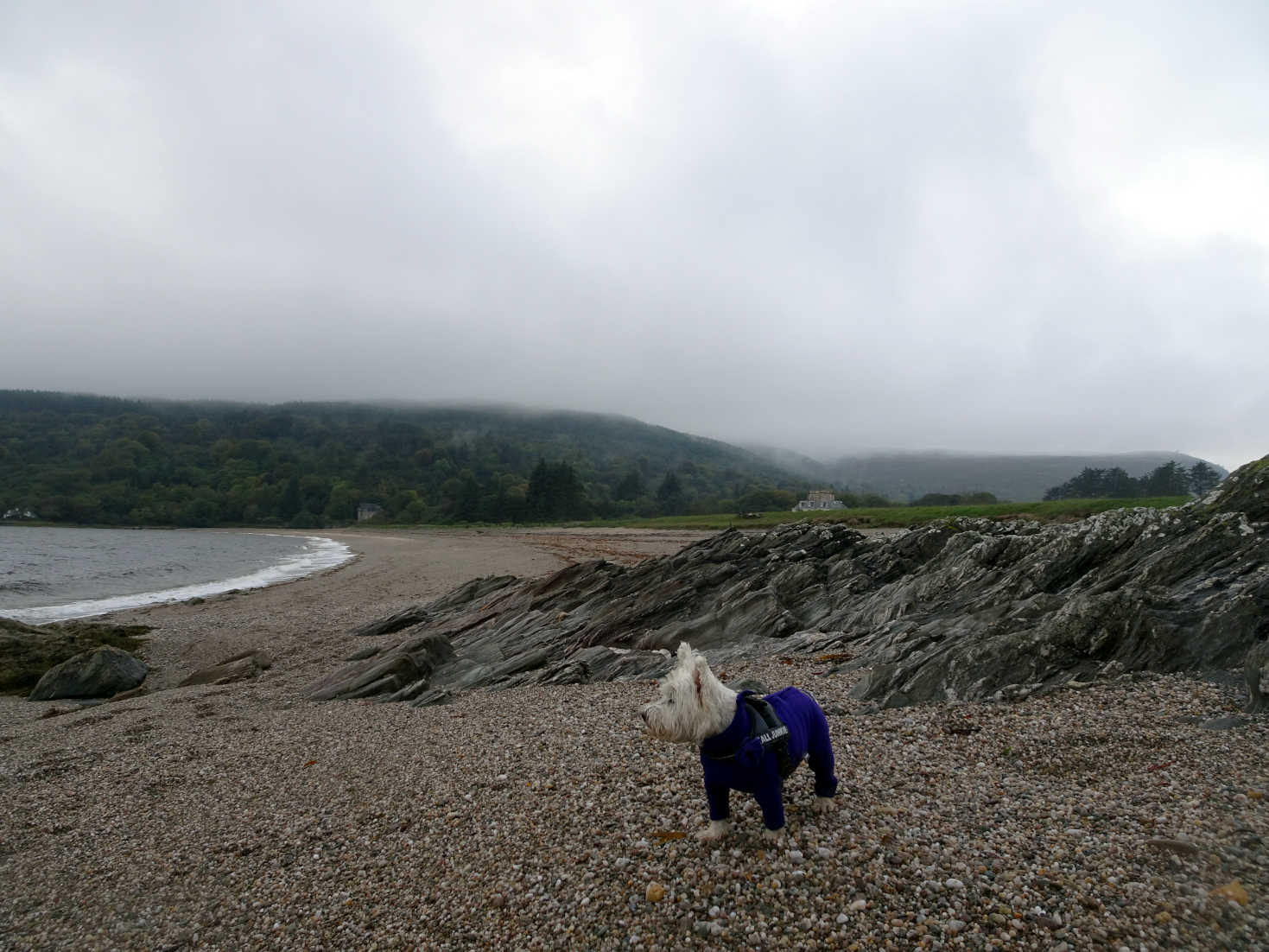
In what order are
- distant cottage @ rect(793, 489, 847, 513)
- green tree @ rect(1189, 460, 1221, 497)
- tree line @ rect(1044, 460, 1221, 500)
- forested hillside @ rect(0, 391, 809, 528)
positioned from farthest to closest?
1. forested hillside @ rect(0, 391, 809, 528)
2. distant cottage @ rect(793, 489, 847, 513)
3. tree line @ rect(1044, 460, 1221, 500)
4. green tree @ rect(1189, 460, 1221, 497)

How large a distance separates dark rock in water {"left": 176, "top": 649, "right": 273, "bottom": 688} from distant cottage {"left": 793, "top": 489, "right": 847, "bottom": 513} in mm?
113983

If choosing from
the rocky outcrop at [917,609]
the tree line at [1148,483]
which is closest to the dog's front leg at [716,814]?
the rocky outcrop at [917,609]

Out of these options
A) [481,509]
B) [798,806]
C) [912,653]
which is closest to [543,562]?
[912,653]

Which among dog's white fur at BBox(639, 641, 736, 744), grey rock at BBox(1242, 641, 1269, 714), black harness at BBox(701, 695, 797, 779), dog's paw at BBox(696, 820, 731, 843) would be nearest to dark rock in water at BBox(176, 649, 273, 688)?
dog's paw at BBox(696, 820, 731, 843)

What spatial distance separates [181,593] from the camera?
122 ft

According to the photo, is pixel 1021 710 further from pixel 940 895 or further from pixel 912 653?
pixel 940 895

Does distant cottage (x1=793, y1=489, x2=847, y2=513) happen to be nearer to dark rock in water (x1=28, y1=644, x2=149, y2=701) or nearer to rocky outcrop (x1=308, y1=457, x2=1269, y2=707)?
rocky outcrop (x1=308, y1=457, x2=1269, y2=707)

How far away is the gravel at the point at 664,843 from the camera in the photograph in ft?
13.4

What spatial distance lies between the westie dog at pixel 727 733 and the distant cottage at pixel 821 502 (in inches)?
4807

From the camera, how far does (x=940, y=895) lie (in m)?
4.18

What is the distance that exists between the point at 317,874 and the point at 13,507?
19566 cm

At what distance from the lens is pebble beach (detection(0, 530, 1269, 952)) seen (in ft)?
13.4

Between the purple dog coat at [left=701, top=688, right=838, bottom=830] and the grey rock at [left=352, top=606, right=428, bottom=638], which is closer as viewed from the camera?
the purple dog coat at [left=701, top=688, right=838, bottom=830]

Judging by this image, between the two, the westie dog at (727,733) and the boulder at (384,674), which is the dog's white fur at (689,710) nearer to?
the westie dog at (727,733)
